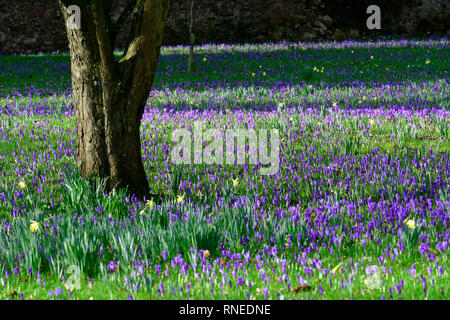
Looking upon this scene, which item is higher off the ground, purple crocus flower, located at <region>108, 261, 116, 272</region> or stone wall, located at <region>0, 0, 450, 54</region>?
stone wall, located at <region>0, 0, 450, 54</region>

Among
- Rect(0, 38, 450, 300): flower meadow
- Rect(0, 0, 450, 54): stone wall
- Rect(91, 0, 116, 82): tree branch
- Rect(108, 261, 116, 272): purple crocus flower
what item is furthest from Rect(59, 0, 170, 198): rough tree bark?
Rect(0, 0, 450, 54): stone wall

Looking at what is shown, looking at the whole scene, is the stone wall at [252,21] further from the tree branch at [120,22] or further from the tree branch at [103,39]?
the tree branch at [103,39]

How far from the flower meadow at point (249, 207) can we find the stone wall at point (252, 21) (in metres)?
10.3

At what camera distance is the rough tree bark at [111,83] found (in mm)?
5023

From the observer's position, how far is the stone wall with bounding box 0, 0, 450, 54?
804 inches

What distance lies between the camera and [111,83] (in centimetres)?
509

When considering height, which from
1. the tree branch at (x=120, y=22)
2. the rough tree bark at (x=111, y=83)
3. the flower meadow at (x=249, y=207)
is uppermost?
the tree branch at (x=120, y=22)

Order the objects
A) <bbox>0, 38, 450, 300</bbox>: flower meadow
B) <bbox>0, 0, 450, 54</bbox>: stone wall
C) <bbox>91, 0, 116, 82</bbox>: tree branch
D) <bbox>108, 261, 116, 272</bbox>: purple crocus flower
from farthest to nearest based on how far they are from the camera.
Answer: <bbox>0, 0, 450, 54</bbox>: stone wall < <bbox>91, 0, 116, 82</bbox>: tree branch < <bbox>108, 261, 116, 272</bbox>: purple crocus flower < <bbox>0, 38, 450, 300</bbox>: flower meadow

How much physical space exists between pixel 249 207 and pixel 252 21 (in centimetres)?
1747

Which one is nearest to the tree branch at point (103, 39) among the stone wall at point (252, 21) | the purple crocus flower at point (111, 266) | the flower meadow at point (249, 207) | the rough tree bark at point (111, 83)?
the rough tree bark at point (111, 83)

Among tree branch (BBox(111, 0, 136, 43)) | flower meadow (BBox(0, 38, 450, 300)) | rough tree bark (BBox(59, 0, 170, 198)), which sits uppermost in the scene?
tree branch (BBox(111, 0, 136, 43))

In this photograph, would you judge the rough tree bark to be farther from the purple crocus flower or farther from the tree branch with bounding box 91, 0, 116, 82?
the purple crocus flower

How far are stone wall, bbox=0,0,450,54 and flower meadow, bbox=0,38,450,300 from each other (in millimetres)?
10254
